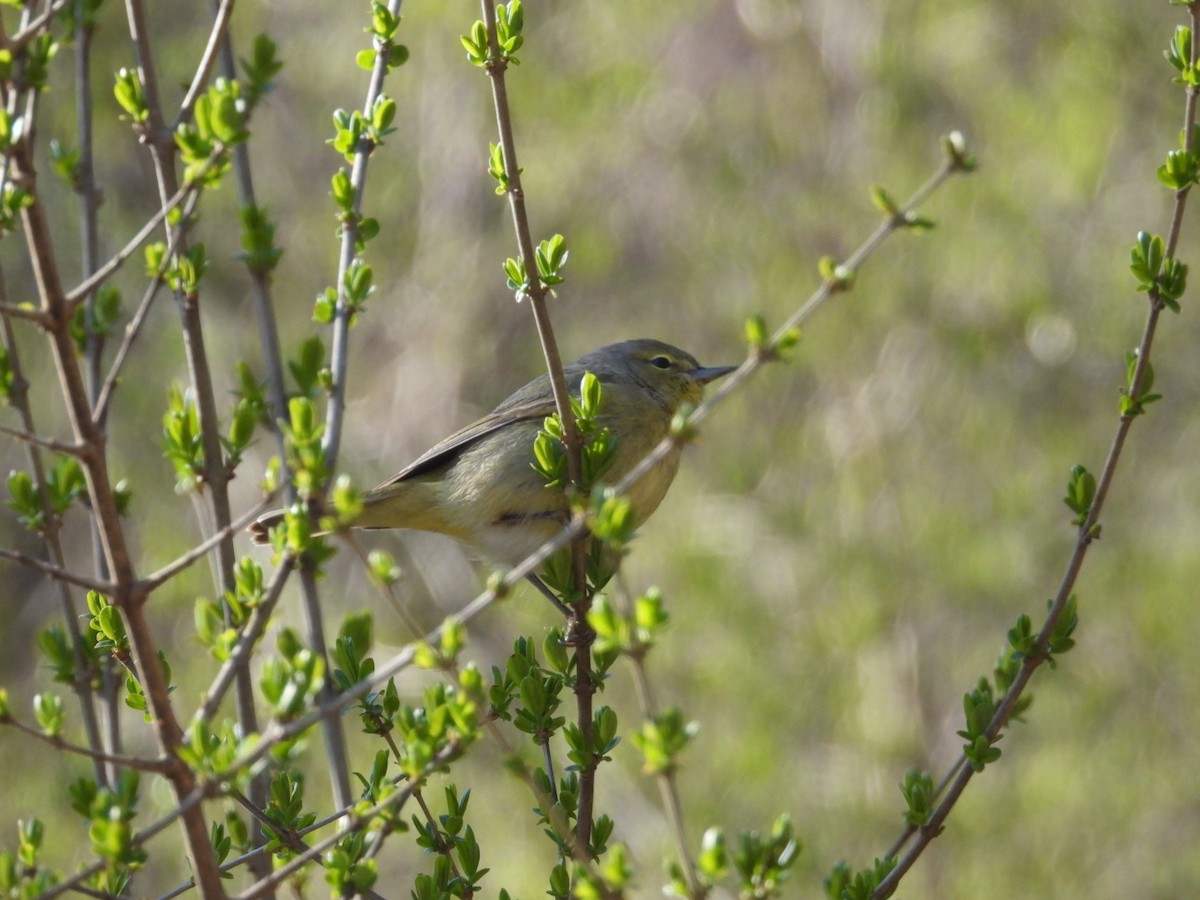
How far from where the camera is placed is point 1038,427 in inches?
377

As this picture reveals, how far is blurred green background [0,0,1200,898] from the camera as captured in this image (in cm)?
917

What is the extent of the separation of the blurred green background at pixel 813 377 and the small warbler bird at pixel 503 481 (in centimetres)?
437

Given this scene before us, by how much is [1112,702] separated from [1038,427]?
1.93 metres

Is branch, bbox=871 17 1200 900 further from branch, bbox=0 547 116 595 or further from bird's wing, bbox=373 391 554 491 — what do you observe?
bird's wing, bbox=373 391 554 491

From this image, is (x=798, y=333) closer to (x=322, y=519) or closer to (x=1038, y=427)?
(x=322, y=519)

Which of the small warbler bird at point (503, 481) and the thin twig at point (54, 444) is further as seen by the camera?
the small warbler bird at point (503, 481)

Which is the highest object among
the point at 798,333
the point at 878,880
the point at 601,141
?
the point at 601,141

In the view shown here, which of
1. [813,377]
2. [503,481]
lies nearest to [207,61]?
[503,481]

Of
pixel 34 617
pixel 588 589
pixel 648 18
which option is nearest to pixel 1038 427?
pixel 648 18

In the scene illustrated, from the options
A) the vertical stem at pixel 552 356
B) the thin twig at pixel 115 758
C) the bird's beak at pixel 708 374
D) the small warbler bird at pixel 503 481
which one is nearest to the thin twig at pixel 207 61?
the vertical stem at pixel 552 356

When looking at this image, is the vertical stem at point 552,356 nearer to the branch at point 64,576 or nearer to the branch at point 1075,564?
the branch at point 1075,564

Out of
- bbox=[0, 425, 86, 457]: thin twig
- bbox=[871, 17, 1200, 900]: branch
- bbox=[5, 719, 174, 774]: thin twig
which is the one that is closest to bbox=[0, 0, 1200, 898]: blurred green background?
bbox=[871, 17, 1200, 900]: branch

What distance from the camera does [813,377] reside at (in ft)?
32.9

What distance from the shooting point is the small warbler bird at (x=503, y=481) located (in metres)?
4.79
